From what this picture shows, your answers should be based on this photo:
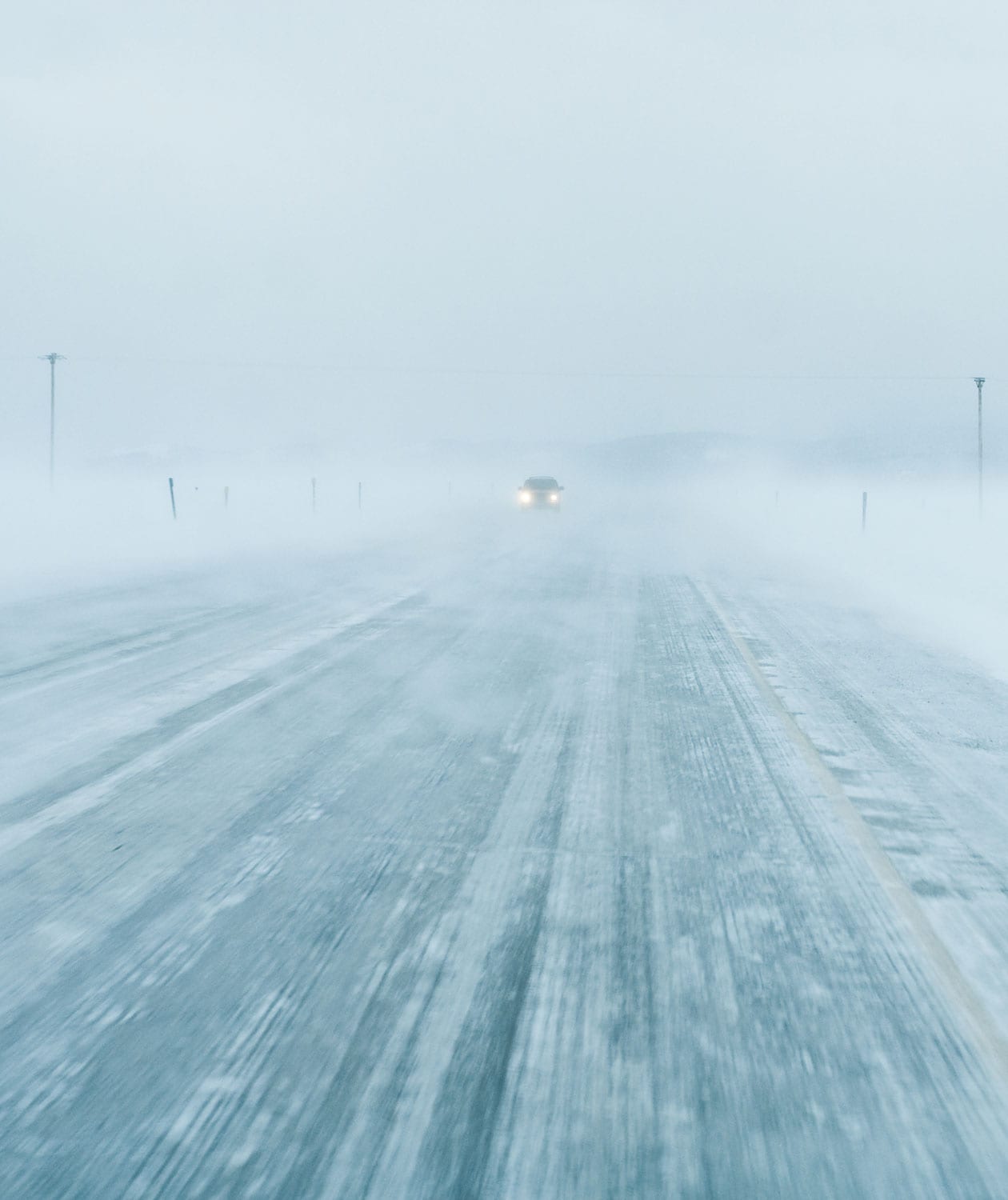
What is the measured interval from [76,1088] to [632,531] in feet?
98.7

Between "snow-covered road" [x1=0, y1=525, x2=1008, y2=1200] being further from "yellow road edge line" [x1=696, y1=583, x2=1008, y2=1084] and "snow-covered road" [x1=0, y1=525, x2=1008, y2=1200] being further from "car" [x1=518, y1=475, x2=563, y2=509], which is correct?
"car" [x1=518, y1=475, x2=563, y2=509]

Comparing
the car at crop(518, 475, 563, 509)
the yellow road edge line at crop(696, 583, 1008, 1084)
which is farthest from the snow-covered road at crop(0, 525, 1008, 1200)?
the car at crop(518, 475, 563, 509)

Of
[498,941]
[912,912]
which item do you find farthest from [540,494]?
[498,941]

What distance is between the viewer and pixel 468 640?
35.1 feet

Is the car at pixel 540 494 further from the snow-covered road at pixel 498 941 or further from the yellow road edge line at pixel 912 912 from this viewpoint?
the yellow road edge line at pixel 912 912

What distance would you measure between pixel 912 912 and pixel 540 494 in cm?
3962

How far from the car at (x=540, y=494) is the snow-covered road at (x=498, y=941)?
35.2 metres

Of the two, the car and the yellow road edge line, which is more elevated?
the car

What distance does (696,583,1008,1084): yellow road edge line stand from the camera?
3295 millimetres

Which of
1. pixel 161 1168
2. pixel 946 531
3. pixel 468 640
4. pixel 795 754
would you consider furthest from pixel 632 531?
pixel 161 1168

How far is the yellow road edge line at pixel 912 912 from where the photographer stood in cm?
329

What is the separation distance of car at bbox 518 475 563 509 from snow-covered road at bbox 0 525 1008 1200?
35.2 metres

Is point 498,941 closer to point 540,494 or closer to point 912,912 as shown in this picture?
point 912,912

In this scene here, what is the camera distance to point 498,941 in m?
3.86
